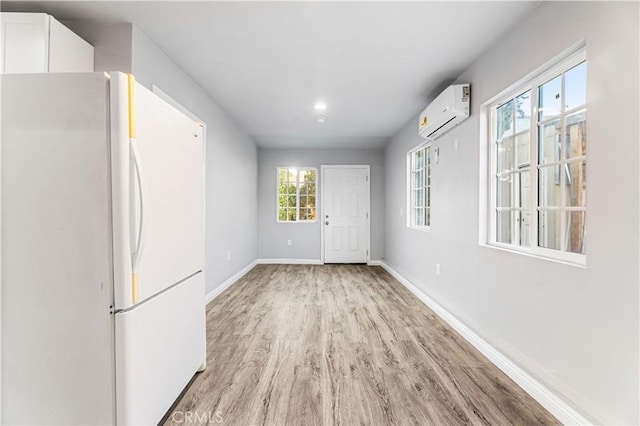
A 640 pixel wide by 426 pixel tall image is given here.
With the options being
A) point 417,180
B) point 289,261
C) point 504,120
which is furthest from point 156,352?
point 289,261

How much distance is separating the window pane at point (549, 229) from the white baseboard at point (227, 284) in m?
3.29

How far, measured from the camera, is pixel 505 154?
2.45m

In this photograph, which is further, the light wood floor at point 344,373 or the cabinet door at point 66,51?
the cabinet door at point 66,51

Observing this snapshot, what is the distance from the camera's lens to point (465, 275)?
2.84 meters

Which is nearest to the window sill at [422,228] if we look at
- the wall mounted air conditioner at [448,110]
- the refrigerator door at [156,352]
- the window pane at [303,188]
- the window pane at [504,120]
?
the wall mounted air conditioner at [448,110]

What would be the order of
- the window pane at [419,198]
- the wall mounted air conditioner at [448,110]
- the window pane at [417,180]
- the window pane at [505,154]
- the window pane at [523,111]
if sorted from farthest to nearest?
1. the window pane at [417,180]
2. the window pane at [419,198]
3. the wall mounted air conditioner at [448,110]
4. the window pane at [505,154]
5. the window pane at [523,111]

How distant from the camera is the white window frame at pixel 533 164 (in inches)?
69.4

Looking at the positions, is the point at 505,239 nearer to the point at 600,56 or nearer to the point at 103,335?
the point at 600,56

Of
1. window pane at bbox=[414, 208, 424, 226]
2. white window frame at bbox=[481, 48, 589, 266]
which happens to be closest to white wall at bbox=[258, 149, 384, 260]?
window pane at bbox=[414, 208, 424, 226]

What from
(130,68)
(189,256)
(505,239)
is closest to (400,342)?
(505,239)

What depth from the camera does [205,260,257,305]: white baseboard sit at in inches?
147

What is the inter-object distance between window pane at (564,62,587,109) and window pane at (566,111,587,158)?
7 centimetres

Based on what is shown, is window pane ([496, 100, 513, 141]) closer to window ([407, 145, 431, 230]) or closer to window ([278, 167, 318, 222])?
window ([407, 145, 431, 230])

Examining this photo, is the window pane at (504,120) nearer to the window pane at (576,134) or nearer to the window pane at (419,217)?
the window pane at (576,134)
